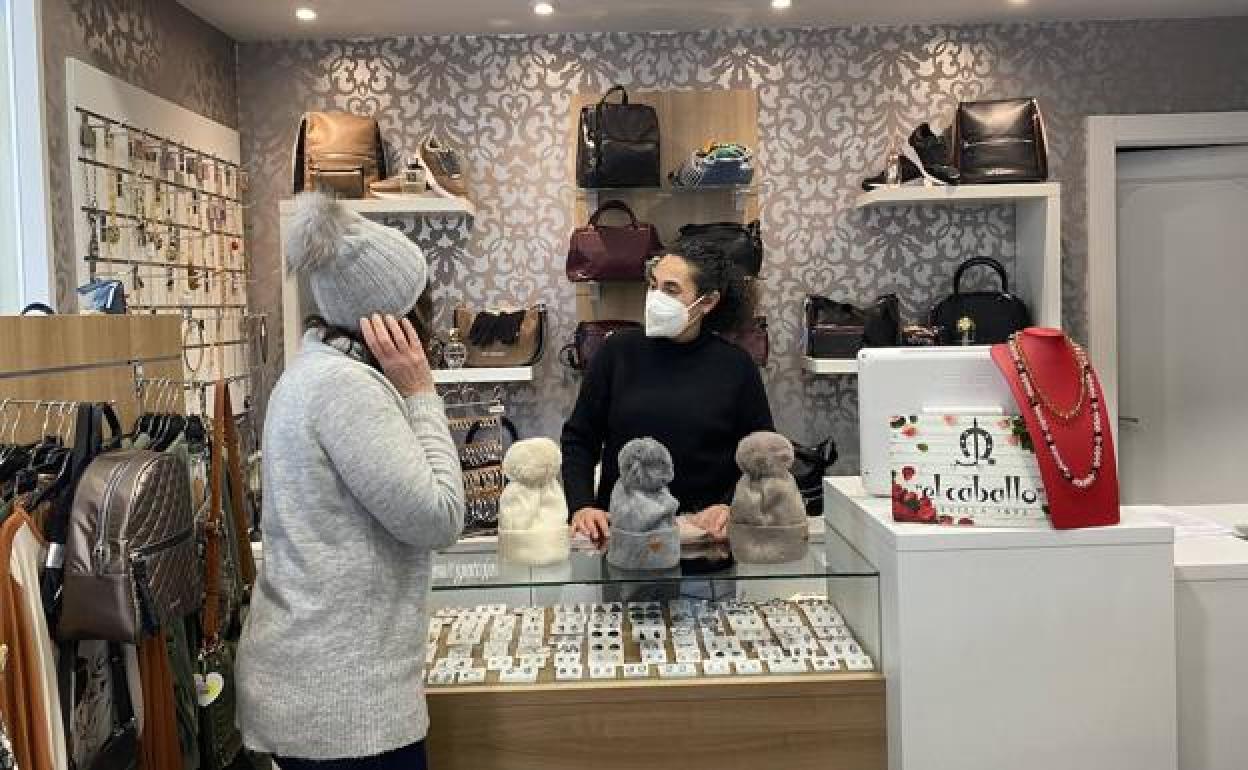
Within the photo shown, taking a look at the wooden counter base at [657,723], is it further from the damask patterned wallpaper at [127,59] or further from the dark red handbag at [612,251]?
the dark red handbag at [612,251]

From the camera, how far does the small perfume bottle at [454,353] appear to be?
4.41 metres

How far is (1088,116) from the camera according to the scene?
474 centimetres

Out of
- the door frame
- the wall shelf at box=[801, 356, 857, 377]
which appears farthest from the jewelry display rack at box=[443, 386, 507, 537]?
the door frame

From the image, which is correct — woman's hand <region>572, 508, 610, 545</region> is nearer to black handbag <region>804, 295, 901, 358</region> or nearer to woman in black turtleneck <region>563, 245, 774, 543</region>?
woman in black turtleneck <region>563, 245, 774, 543</region>

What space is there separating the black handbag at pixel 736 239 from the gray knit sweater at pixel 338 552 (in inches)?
106

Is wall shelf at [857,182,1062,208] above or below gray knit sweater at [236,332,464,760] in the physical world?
above

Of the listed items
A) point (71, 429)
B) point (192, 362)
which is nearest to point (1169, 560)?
point (71, 429)

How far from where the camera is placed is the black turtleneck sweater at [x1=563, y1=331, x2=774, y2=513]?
2.89 m

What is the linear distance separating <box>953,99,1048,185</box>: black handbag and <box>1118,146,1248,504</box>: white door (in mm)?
728

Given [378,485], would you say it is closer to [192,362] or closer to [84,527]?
[84,527]

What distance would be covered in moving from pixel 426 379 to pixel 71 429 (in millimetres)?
851

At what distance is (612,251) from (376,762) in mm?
2889

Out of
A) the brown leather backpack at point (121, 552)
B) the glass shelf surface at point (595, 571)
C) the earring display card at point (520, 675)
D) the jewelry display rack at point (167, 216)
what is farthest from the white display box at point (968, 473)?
the jewelry display rack at point (167, 216)

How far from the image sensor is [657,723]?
1972mm
